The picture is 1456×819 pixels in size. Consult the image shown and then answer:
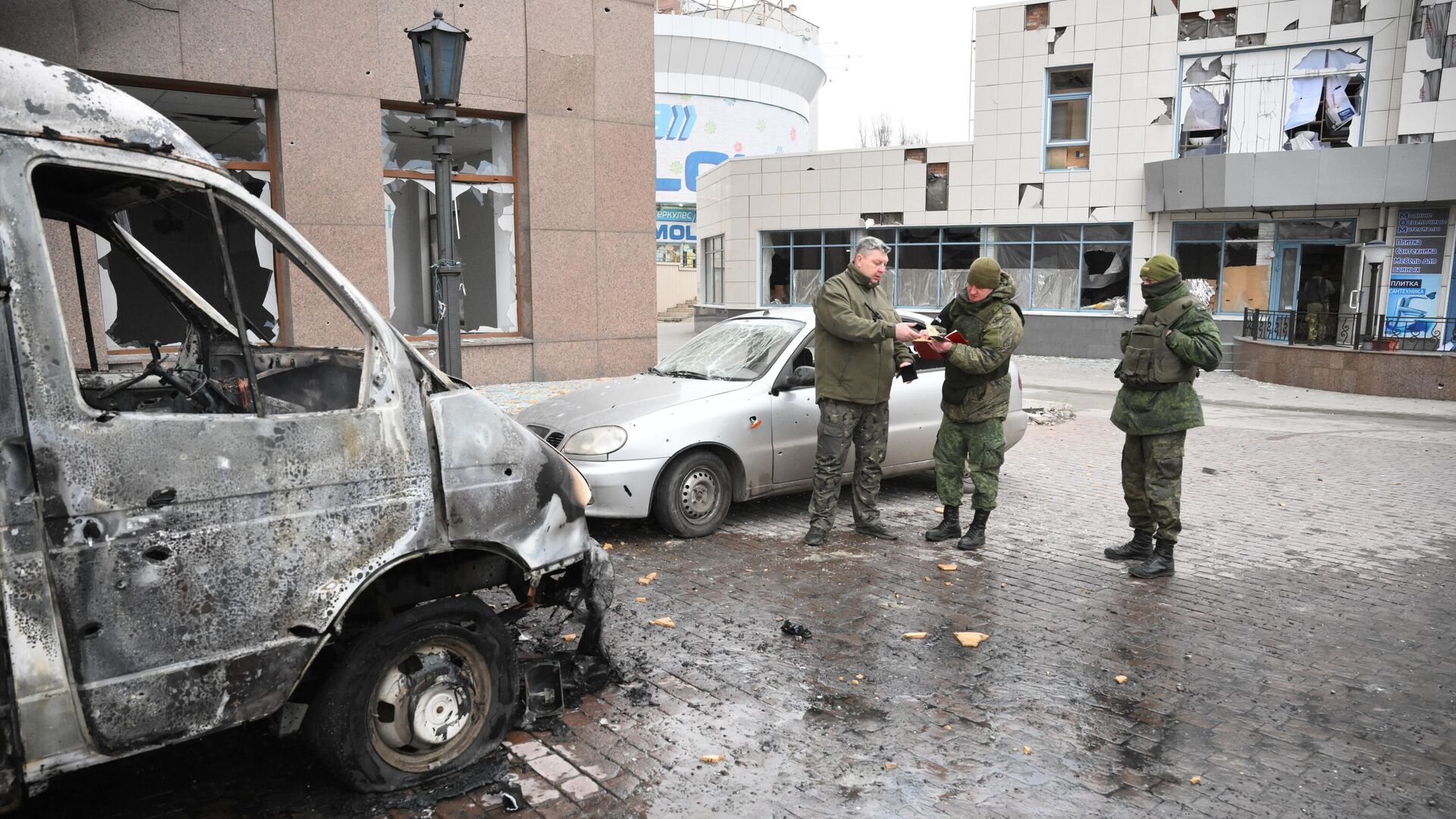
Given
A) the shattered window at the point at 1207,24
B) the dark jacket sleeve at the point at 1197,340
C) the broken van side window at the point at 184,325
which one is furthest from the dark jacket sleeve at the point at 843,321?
the shattered window at the point at 1207,24

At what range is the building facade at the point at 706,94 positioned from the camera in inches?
1795

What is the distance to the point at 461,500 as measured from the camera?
3.47 meters

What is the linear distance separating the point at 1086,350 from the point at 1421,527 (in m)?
17.0

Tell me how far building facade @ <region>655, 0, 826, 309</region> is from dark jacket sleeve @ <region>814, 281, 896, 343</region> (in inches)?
1495

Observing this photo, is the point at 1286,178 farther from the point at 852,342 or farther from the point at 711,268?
the point at 852,342

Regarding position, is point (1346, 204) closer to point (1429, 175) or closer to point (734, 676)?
point (1429, 175)

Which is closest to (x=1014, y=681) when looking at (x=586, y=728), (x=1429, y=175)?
(x=586, y=728)

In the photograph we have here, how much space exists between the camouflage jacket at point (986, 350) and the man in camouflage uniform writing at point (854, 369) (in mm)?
361

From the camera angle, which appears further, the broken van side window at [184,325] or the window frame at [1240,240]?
the window frame at [1240,240]

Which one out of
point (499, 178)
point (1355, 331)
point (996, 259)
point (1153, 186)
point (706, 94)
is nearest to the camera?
point (499, 178)

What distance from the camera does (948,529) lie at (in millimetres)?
7043

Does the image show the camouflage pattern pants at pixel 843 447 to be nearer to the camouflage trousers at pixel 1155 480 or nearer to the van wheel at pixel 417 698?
the camouflage trousers at pixel 1155 480

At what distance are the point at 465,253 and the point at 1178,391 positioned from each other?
998 centimetres

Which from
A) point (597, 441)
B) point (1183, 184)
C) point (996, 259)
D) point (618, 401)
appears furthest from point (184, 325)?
point (996, 259)
